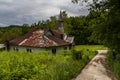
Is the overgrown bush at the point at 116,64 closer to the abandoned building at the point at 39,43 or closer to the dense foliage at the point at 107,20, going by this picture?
the dense foliage at the point at 107,20

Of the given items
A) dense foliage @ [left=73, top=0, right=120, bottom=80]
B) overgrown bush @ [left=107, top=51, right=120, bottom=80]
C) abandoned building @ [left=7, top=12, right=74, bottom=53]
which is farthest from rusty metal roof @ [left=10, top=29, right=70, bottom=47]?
dense foliage @ [left=73, top=0, right=120, bottom=80]

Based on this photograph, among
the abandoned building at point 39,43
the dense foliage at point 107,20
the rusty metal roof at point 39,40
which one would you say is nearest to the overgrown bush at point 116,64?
the dense foliage at point 107,20

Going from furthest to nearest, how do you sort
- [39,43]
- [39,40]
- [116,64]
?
[39,40] < [39,43] < [116,64]

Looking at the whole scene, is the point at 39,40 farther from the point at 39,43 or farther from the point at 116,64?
the point at 116,64

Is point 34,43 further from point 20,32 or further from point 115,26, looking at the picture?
point 20,32

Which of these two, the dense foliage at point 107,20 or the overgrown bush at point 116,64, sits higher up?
the dense foliage at point 107,20

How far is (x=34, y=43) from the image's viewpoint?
4712 cm

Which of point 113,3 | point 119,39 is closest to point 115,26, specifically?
point 119,39

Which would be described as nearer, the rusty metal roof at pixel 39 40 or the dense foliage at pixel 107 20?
the dense foliage at pixel 107 20

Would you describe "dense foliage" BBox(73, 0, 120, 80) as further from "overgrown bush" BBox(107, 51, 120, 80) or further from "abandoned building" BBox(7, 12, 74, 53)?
"abandoned building" BBox(7, 12, 74, 53)

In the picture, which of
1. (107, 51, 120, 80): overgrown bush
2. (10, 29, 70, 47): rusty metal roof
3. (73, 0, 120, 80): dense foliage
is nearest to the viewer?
(73, 0, 120, 80): dense foliage

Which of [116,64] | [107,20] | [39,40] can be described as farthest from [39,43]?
[107,20]

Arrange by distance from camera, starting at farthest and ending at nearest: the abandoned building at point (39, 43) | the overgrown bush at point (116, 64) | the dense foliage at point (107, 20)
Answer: the abandoned building at point (39, 43)
the overgrown bush at point (116, 64)
the dense foliage at point (107, 20)

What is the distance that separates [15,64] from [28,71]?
2404 millimetres
